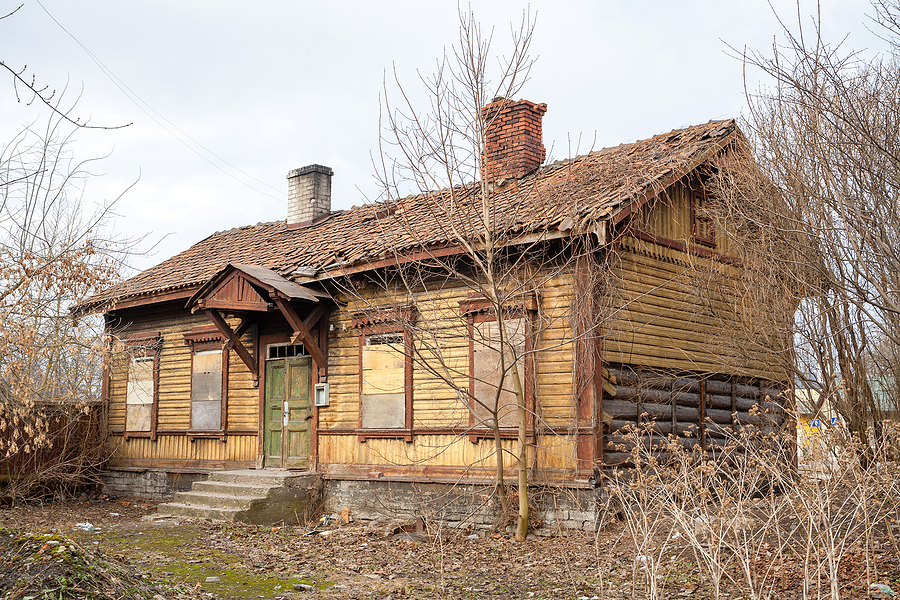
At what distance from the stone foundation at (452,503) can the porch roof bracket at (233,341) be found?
2.81m

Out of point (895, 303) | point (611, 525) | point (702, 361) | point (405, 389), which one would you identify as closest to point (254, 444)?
point (405, 389)

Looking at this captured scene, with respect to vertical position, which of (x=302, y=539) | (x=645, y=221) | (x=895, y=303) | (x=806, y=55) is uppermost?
(x=806, y=55)

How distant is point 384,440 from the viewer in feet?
42.7

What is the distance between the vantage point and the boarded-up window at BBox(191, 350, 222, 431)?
15.8 m

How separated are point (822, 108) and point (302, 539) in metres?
8.46

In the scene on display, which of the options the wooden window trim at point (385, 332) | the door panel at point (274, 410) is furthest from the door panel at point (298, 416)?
the wooden window trim at point (385, 332)

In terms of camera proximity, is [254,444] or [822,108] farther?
[254,444]

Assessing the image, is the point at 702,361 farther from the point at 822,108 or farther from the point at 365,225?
the point at 365,225

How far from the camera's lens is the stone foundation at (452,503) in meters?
10.7

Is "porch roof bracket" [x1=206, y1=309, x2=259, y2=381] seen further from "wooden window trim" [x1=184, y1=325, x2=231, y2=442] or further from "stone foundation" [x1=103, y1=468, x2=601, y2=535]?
"stone foundation" [x1=103, y1=468, x2=601, y2=535]

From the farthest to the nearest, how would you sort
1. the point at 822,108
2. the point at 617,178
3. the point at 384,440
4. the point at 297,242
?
the point at 297,242, the point at 384,440, the point at 617,178, the point at 822,108

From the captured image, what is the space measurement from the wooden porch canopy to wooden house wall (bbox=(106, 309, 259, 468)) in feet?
4.67

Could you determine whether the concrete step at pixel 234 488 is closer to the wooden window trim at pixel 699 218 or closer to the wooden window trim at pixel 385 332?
the wooden window trim at pixel 385 332

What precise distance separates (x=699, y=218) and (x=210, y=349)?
9407 mm
